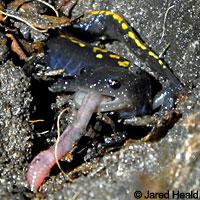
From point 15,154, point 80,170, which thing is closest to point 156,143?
point 80,170

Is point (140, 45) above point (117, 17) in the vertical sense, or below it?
below

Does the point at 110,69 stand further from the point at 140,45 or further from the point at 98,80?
the point at 140,45

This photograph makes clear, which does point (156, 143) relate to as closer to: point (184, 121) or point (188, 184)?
point (184, 121)

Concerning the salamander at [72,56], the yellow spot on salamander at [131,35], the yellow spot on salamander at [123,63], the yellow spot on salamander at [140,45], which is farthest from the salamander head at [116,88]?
the yellow spot on salamander at [131,35]

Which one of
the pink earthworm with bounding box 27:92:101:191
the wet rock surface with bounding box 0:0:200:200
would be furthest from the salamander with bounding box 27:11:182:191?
the wet rock surface with bounding box 0:0:200:200

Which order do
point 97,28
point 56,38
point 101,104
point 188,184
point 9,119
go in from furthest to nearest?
point 97,28
point 56,38
point 101,104
point 9,119
point 188,184

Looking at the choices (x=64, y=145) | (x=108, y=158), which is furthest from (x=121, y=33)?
(x=108, y=158)

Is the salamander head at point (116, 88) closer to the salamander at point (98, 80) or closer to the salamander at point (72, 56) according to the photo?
the salamander at point (98, 80)
